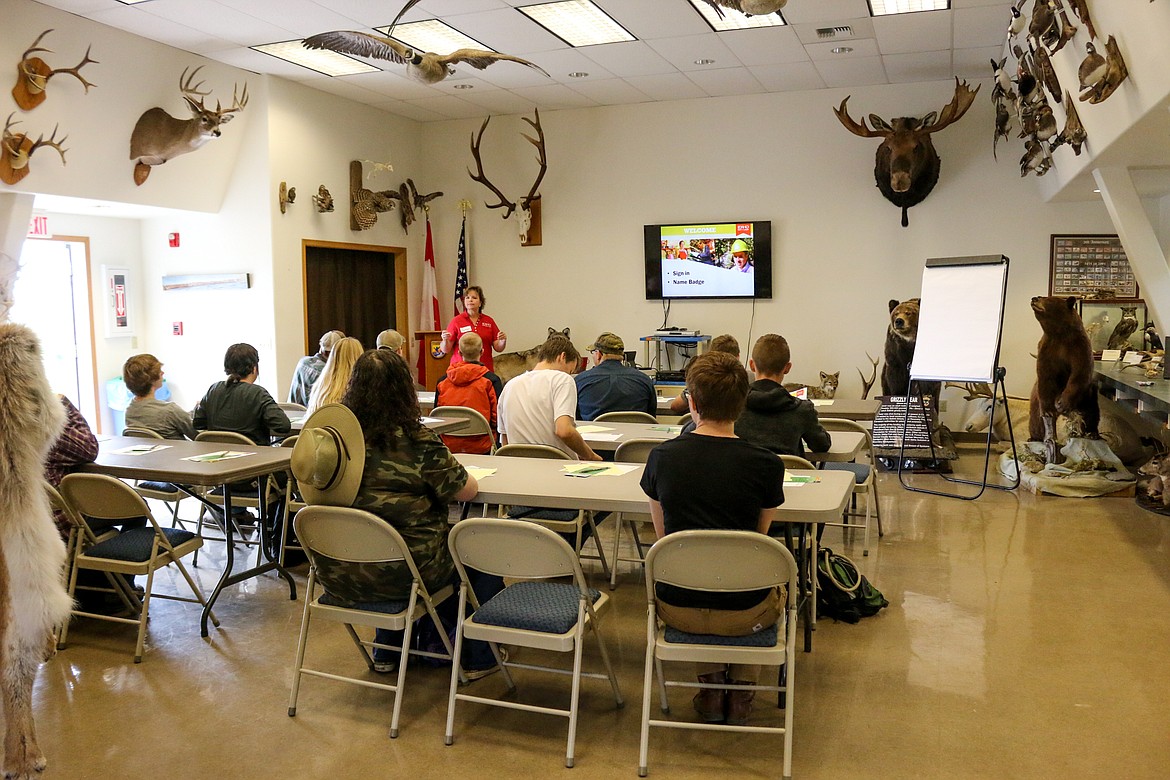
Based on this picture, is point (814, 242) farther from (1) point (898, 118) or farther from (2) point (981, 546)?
(2) point (981, 546)

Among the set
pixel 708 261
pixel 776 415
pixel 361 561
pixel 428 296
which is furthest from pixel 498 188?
pixel 361 561

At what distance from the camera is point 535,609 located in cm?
290

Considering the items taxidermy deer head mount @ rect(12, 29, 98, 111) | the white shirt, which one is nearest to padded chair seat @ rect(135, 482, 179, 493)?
the white shirt

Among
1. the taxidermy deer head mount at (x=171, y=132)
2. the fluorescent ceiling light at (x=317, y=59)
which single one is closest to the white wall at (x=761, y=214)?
the fluorescent ceiling light at (x=317, y=59)

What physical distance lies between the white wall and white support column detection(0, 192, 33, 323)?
446 cm

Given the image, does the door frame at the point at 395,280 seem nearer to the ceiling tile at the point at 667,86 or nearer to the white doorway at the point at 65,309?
the white doorway at the point at 65,309

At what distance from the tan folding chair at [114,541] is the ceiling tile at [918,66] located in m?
6.51

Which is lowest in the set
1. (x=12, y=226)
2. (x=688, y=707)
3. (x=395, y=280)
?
(x=688, y=707)

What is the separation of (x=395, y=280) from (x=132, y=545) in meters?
6.27

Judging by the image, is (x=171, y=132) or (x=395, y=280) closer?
(x=171, y=132)

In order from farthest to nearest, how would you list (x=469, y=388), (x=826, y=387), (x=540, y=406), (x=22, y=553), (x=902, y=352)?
(x=826, y=387), (x=902, y=352), (x=469, y=388), (x=540, y=406), (x=22, y=553)

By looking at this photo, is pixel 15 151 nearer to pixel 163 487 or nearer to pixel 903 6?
pixel 163 487

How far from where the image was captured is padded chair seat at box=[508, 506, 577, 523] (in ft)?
13.5

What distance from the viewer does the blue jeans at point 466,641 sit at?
3.36 meters
